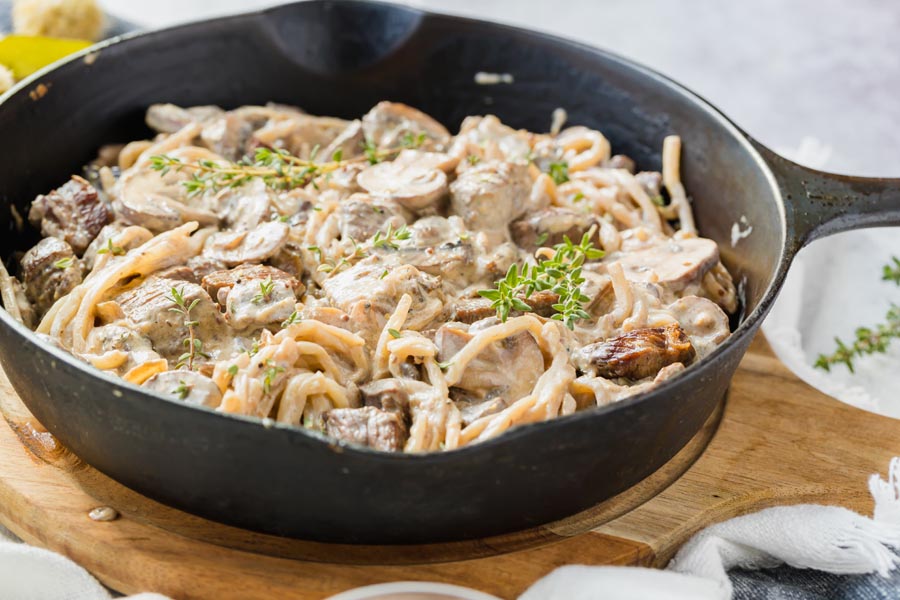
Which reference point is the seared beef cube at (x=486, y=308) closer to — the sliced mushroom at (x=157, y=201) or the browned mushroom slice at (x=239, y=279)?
the browned mushroom slice at (x=239, y=279)

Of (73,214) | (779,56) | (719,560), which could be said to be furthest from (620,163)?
(779,56)

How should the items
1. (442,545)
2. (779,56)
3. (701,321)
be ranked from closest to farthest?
(442,545)
(701,321)
(779,56)

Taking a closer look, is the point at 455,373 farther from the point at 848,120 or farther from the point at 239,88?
the point at 848,120

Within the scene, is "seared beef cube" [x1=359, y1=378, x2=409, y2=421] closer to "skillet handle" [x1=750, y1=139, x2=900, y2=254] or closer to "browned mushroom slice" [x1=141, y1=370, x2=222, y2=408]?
"browned mushroom slice" [x1=141, y1=370, x2=222, y2=408]

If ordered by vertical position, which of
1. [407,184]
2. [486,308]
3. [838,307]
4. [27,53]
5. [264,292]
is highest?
[27,53]

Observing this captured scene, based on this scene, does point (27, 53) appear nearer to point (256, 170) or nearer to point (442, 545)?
point (256, 170)

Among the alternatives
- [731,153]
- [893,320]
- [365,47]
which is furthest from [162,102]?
[893,320]
